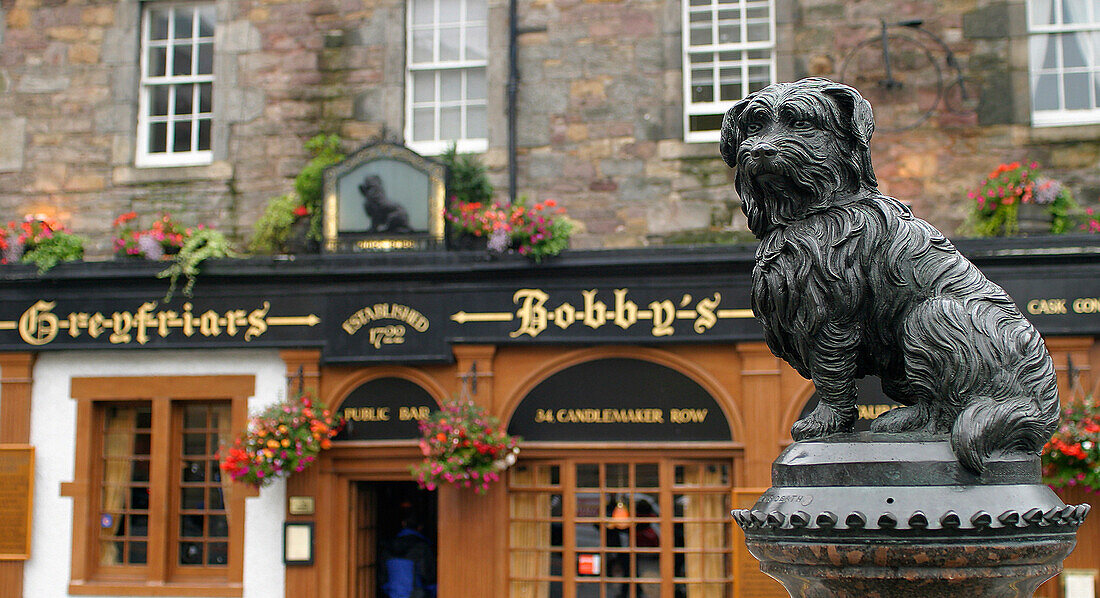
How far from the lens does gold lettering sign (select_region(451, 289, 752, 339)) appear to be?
9555 millimetres

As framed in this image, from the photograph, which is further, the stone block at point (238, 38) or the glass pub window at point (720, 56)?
the stone block at point (238, 38)

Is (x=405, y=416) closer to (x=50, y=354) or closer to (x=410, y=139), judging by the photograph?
(x=410, y=139)

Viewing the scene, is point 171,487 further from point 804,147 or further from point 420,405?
point 804,147

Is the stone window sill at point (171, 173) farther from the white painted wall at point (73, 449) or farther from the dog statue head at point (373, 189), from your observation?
the white painted wall at point (73, 449)

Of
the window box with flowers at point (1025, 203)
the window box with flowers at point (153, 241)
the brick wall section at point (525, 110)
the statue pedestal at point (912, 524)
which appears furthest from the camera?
the window box with flowers at point (153, 241)

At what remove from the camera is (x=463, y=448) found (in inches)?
366

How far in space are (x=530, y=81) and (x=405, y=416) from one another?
3.42 meters

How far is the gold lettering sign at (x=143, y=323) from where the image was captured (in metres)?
10.2

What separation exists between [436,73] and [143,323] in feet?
12.3

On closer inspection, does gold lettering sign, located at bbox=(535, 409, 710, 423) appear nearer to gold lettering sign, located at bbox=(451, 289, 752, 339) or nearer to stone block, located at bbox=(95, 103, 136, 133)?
gold lettering sign, located at bbox=(451, 289, 752, 339)

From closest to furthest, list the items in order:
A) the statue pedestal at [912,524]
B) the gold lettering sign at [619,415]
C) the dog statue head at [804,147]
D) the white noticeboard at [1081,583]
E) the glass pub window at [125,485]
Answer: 1. the statue pedestal at [912,524]
2. the dog statue head at [804,147]
3. the white noticeboard at [1081,583]
4. the gold lettering sign at [619,415]
5. the glass pub window at [125,485]

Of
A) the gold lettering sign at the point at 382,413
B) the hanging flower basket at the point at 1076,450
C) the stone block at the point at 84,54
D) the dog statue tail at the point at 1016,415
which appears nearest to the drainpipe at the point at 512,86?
the gold lettering sign at the point at 382,413

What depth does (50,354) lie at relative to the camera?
10.6 meters

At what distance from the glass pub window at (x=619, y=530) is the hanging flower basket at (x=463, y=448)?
51 cm
